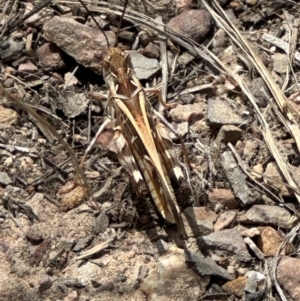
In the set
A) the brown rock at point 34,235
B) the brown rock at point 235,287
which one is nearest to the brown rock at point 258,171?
the brown rock at point 235,287

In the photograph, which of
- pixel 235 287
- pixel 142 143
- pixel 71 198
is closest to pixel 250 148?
pixel 142 143

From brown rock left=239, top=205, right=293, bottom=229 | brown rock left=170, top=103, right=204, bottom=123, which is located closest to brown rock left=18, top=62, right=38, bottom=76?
brown rock left=170, top=103, right=204, bottom=123

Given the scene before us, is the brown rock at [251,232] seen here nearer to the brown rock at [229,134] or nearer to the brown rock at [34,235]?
the brown rock at [229,134]

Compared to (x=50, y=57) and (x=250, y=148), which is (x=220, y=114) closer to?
(x=250, y=148)

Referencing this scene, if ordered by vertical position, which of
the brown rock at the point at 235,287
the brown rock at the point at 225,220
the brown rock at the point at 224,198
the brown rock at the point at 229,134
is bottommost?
the brown rock at the point at 235,287

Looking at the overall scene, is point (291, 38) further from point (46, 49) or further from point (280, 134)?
point (46, 49)

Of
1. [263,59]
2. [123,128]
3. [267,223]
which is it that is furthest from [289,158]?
[123,128]

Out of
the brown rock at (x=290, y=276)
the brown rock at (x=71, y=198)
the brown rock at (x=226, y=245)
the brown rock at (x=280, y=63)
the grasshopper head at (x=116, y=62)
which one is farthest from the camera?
the brown rock at (x=280, y=63)
